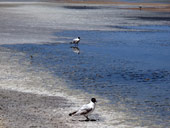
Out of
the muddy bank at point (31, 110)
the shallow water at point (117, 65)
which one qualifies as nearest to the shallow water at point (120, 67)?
the shallow water at point (117, 65)

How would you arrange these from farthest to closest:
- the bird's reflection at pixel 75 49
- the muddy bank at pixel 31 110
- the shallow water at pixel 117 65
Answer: the bird's reflection at pixel 75 49, the shallow water at pixel 117 65, the muddy bank at pixel 31 110

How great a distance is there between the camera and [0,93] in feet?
50.8

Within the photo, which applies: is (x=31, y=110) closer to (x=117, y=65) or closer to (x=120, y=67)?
(x=120, y=67)

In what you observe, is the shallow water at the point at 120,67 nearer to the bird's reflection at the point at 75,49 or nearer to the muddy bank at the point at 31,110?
the bird's reflection at the point at 75,49

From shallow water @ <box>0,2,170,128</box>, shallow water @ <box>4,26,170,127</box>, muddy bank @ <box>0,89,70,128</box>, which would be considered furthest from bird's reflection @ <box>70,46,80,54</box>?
muddy bank @ <box>0,89,70,128</box>

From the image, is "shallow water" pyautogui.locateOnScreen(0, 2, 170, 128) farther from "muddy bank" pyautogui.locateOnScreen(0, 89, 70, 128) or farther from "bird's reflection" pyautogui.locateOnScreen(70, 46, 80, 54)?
"muddy bank" pyautogui.locateOnScreen(0, 89, 70, 128)

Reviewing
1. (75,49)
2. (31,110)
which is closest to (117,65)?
(75,49)

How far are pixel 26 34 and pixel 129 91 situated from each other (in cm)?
2050

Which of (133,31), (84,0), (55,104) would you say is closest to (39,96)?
(55,104)

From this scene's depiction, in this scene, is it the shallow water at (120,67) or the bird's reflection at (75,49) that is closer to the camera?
the shallow water at (120,67)

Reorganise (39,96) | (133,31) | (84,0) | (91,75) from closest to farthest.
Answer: (39,96) → (91,75) → (133,31) → (84,0)

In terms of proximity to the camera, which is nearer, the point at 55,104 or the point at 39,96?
the point at 55,104

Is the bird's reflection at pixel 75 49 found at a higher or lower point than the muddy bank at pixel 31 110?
higher

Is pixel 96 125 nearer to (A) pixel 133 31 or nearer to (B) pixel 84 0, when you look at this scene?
(A) pixel 133 31
